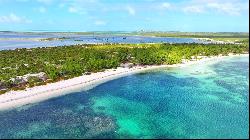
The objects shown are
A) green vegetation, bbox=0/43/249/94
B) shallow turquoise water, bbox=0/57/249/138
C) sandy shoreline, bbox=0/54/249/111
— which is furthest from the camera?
green vegetation, bbox=0/43/249/94

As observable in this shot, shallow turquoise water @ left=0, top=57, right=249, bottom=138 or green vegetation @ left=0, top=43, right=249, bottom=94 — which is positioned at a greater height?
green vegetation @ left=0, top=43, right=249, bottom=94

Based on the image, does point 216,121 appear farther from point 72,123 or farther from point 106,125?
point 72,123

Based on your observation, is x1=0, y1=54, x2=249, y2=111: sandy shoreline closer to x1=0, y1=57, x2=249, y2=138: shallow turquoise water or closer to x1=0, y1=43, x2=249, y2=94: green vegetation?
x1=0, y1=57, x2=249, y2=138: shallow turquoise water

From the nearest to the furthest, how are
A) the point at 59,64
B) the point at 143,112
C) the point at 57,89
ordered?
the point at 143,112, the point at 57,89, the point at 59,64

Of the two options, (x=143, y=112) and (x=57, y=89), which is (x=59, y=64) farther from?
(x=143, y=112)

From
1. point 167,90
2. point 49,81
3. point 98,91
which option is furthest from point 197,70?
point 49,81

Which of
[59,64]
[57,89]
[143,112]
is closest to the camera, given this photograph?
[143,112]

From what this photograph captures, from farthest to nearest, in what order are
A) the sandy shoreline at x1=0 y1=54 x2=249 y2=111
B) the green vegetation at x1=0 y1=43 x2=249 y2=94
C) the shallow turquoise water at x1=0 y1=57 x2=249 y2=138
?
the green vegetation at x1=0 y1=43 x2=249 y2=94 < the sandy shoreline at x1=0 y1=54 x2=249 y2=111 < the shallow turquoise water at x1=0 y1=57 x2=249 y2=138

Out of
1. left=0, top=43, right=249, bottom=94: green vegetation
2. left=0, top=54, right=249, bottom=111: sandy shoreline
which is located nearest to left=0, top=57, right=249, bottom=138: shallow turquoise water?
left=0, top=54, right=249, bottom=111: sandy shoreline

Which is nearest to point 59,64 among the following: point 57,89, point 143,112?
point 57,89
